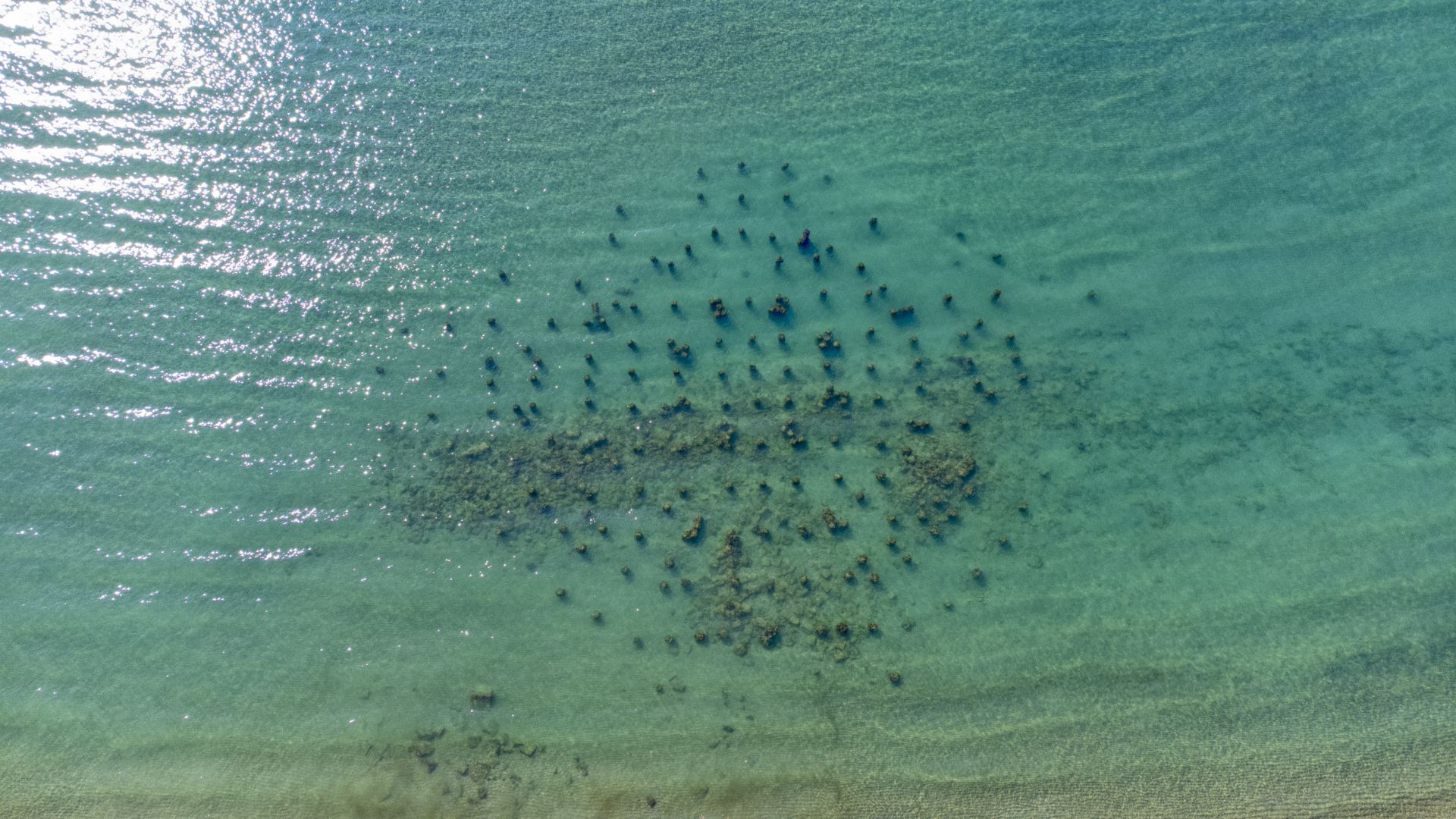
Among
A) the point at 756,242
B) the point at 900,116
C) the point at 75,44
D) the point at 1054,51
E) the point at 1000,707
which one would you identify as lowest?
the point at 1000,707

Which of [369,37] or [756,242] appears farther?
[369,37]

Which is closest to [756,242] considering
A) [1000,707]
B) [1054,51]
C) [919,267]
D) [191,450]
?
[919,267]

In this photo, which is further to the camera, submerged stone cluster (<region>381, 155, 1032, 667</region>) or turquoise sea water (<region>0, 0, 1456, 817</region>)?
submerged stone cluster (<region>381, 155, 1032, 667</region>)

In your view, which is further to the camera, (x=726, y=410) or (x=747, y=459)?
(x=726, y=410)

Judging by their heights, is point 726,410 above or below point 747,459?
above

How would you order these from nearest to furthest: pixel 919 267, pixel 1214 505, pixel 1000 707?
1. pixel 1000 707
2. pixel 1214 505
3. pixel 919 267

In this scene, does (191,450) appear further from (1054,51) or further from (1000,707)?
(1054,51)

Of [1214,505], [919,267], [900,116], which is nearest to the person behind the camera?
[1214,505]

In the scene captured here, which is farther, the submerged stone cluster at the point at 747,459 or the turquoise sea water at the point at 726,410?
the submerged stone cluster at the point at 747,459
